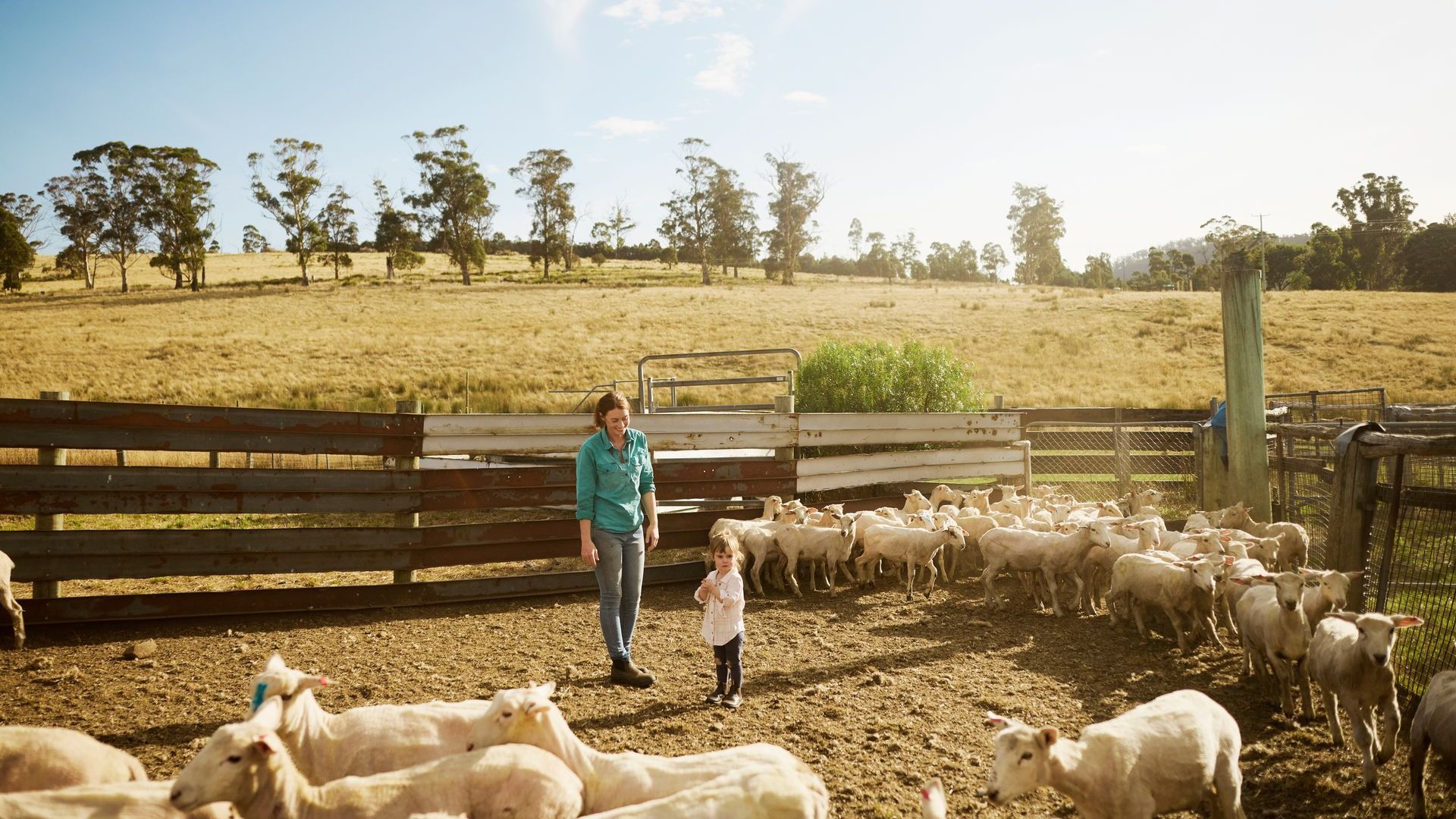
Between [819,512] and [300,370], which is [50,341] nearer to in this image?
[300,370]

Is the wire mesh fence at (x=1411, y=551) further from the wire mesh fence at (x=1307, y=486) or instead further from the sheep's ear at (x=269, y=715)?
the sheep's ear at (x=269, y=715)

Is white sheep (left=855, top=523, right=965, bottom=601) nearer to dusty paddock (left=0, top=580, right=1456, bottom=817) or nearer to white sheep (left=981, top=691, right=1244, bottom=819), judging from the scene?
dusty paddock (left=0, top=580, right=1456, bottom=817)

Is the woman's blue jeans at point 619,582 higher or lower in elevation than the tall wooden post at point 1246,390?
lower

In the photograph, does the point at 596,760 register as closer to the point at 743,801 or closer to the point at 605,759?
the point at 605,759

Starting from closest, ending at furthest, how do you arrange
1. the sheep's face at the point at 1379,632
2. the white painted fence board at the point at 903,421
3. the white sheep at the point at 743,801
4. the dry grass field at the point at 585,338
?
the white sheep at the point at 743,801, the sheep's face at the point at 1379,632, the white painted fence board at the point at 903,421, the dry grass field at the point at 585,338

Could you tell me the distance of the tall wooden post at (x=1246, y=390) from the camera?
11375 mm

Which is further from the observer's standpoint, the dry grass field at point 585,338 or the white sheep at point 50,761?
the dry grass field at point 585,338

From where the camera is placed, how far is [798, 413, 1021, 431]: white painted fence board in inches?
506

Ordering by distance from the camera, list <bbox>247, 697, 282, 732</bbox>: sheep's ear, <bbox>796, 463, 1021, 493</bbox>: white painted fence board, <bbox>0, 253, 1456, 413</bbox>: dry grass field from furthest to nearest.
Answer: <bbox>0, 253, 1456, 413</bbox>: dry grass field → <bbox>796, 463, 1021, 493</bbox>: white painted fence board → <bbox>247, 697, 282, 732</bbox>: sheep's ear

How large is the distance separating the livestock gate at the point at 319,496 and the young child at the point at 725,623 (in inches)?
149

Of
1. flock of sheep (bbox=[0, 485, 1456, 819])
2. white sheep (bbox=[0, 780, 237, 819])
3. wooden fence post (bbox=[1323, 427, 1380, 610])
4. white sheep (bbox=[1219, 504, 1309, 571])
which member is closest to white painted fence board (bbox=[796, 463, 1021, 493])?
white sheep (bbox=[1219, 504, 1309, 571])

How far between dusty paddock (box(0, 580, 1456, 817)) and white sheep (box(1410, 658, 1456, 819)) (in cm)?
21

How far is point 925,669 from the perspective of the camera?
7418 mm

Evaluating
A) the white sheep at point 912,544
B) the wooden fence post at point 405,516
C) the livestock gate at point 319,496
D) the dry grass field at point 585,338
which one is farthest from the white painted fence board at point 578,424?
the dry grass field at point 585,338
